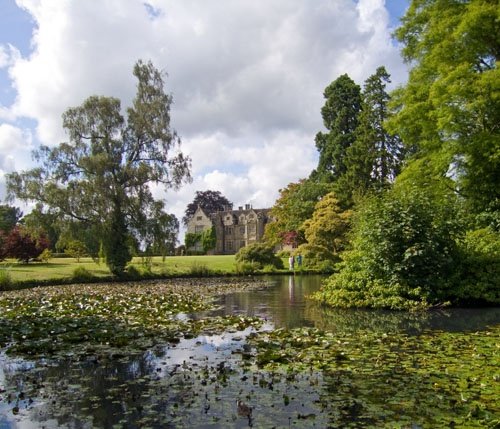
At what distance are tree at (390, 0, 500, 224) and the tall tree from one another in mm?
24643

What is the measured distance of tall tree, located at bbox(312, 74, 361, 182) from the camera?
4734 centimetres

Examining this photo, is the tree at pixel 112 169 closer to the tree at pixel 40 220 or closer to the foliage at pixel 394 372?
Answer: the tree at pixel 40 220

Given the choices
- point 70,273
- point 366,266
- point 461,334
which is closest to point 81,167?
point 70,273

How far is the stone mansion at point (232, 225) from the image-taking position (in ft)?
283

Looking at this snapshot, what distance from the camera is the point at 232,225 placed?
88625mm

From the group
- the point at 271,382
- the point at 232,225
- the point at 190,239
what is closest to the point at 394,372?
the point at 271,382

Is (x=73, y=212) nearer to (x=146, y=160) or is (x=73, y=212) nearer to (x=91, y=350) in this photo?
(x=146, y=160)

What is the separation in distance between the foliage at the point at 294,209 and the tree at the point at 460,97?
23.7 metres

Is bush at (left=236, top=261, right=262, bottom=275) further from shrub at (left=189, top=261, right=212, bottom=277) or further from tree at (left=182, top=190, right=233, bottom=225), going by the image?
tree at (left=182, top=190, right=233, bottom=225)

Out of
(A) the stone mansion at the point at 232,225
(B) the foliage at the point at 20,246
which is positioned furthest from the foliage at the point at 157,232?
(A) the stone mansion at the point at 232,225

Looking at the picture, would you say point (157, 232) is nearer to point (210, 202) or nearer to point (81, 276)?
point (81, 276)

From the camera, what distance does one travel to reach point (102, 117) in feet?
99.3

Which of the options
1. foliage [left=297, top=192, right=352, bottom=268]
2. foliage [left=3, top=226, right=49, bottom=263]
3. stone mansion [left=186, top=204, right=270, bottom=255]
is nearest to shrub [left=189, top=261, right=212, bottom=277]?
foliage [left=297, top=192, right=352, bottom=268]

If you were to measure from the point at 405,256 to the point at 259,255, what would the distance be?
25.4 metres
